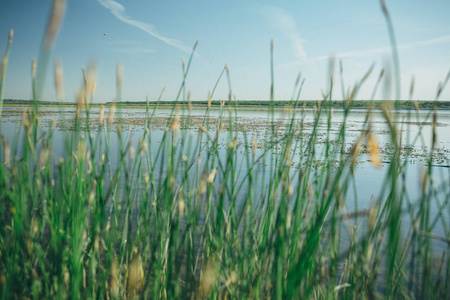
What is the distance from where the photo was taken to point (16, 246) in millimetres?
1015

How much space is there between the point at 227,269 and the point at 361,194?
3873 millimetres

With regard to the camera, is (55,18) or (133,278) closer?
(55,18)

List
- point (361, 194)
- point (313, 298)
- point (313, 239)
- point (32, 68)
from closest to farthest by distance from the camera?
point (313, 239) < point (32, 68) < point (313, 298) < point (361, 194)

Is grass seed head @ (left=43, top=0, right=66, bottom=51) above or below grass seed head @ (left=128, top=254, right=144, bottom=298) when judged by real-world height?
above

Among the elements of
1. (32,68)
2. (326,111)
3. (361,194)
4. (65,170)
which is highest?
(32,68)

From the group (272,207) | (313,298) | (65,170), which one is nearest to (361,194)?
(313,298)

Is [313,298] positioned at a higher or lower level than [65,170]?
lower

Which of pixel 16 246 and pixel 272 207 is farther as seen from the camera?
pixel 272 207

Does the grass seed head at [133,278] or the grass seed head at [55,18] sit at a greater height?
the grass seed head at [55,18]

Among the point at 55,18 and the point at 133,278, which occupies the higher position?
the point at 55,18

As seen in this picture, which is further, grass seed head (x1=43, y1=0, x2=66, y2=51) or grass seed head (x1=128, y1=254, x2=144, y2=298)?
grass seed head (x1=128, y1=254, x2=144, y2=298)

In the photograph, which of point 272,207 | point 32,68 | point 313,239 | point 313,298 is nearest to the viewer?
point 313,239

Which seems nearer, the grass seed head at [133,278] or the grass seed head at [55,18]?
the grass seed head at [55,18]

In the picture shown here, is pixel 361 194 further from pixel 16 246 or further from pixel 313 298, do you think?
pixel 16 246
